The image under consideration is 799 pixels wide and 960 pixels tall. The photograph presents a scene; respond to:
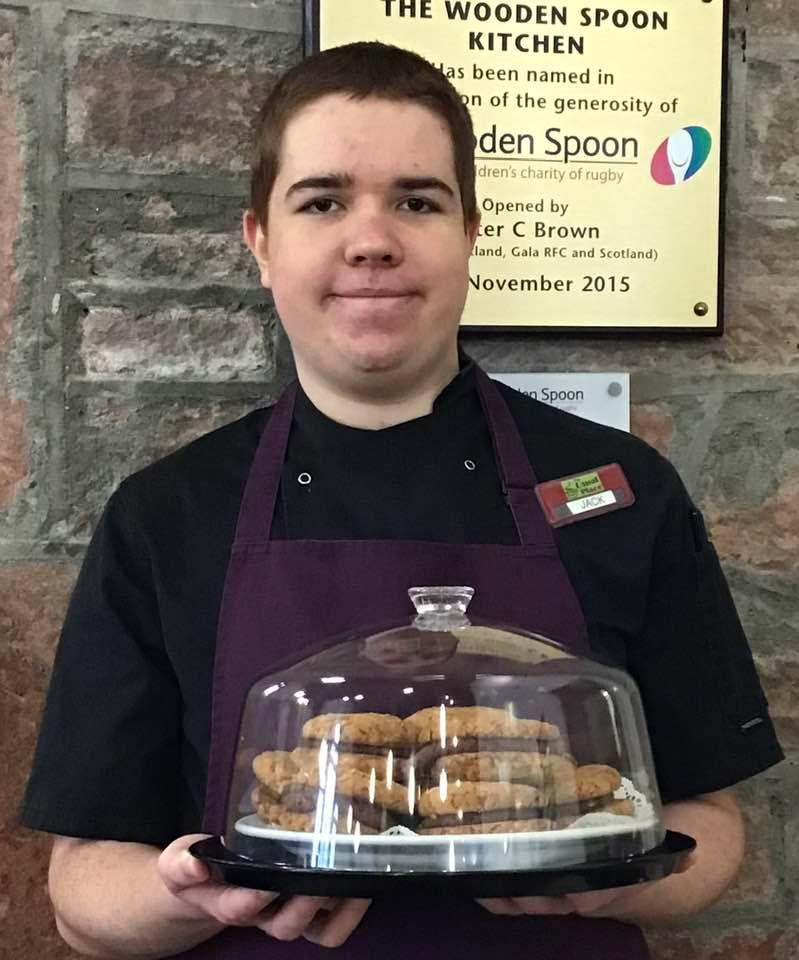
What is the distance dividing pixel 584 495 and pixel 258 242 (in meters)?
0.36

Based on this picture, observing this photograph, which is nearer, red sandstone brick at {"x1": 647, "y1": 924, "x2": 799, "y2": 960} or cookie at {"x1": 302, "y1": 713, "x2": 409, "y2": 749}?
cookie at {"x1": 302, "y1": 713, "x2": 409, "y2": 749}

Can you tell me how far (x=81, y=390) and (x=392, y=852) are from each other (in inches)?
28.5

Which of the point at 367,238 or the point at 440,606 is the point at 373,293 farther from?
the point at 440,606

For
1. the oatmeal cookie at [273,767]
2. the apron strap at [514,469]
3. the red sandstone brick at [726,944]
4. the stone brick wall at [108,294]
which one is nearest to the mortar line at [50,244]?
the stone brick wall at [108,294]

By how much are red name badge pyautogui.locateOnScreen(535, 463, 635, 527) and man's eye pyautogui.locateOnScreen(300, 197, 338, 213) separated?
0.29 m

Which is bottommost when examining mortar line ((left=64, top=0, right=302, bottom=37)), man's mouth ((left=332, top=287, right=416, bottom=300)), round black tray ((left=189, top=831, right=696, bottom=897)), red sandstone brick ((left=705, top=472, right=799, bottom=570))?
round black tray ((left=189, top=831, right=696, bottom=897))

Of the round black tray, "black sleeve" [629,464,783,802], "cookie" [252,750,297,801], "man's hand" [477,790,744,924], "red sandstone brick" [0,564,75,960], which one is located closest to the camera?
the round black tray

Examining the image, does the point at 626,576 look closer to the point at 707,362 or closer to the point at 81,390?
the point at 707,362

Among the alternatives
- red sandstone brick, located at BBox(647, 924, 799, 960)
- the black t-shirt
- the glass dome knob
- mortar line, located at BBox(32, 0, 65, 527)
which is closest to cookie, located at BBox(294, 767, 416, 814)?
the glass dome knob

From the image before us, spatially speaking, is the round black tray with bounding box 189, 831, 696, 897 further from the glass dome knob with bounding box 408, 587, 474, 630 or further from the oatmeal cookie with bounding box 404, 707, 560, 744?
the glass dome knob with bounding box 408, 587, 474, 630

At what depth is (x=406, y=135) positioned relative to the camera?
3.19 ft

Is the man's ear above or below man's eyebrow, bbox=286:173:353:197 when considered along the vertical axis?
below

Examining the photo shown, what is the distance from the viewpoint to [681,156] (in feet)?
4.41

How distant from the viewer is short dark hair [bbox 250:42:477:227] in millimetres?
990
